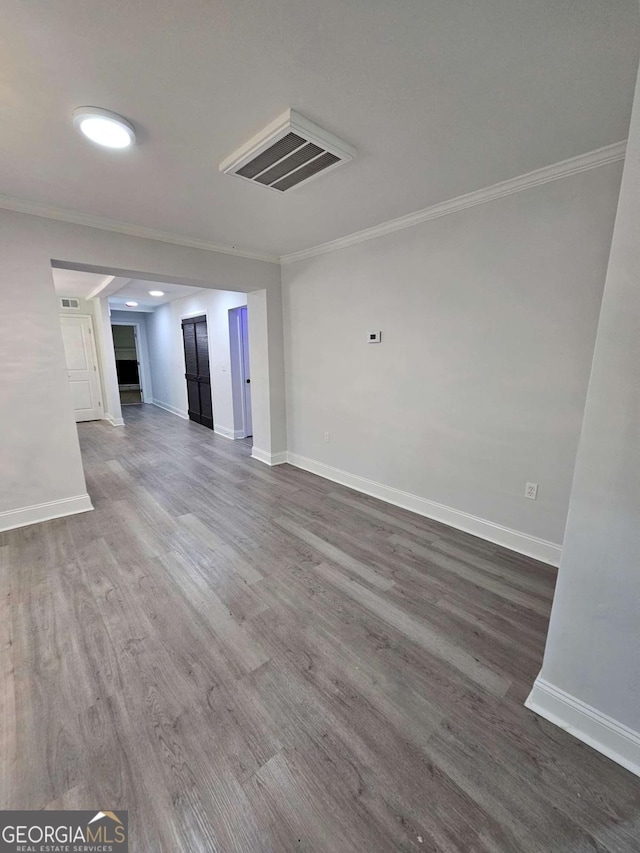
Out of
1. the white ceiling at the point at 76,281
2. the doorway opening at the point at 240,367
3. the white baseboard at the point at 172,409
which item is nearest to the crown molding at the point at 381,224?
the doorway opening at the point at 240,367

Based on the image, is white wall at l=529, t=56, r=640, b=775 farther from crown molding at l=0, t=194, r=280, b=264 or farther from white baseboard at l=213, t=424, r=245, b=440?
white baseboard at l=213, t=424, r=245, b=440

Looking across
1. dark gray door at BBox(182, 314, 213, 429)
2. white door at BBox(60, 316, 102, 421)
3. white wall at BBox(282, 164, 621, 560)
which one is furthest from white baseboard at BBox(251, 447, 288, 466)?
white door at BBox(60, 316, 102, 421)

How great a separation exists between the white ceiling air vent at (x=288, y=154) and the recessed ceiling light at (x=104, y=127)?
51 cm

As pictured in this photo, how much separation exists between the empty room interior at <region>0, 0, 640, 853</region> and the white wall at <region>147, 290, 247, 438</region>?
6.36ft

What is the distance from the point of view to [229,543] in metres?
2.69

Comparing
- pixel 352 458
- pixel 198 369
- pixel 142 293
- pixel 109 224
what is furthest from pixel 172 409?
pixel 352 458

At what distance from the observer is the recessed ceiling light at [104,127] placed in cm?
160

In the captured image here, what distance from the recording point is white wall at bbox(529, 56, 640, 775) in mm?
1111

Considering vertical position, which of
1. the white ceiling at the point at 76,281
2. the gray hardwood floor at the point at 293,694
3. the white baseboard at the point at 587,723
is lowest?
the gray hardwood floor at the point at 293,694

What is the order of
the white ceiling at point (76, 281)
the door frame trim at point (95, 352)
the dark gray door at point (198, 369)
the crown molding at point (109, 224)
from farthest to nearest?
1. the door frame trim at point (95, 352)
2. the dark gray door at point (198, 369)
3. the white ceiling at point (76, 281)
4. the crown molding at point (109, 224)

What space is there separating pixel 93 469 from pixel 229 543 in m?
2.79

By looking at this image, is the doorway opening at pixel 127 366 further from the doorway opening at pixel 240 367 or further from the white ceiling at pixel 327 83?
the white ceiling at pixel 327 83

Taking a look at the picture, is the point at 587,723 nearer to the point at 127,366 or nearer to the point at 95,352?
the point at 95,352

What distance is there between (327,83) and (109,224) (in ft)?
7.89
